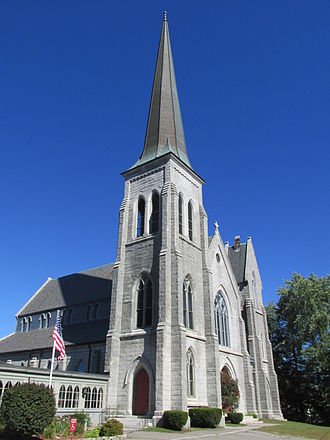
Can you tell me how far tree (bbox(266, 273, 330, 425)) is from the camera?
122ft

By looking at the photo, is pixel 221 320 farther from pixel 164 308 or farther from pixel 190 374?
pixel 164 308

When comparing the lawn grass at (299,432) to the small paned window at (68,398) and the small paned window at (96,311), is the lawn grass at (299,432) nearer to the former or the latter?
the small paned window at (68,398)

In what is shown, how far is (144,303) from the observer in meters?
25.9

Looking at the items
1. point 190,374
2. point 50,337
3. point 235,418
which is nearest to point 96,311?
point 50,337

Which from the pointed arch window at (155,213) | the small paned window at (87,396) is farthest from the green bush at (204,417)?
the pointed arch window at (155,213)

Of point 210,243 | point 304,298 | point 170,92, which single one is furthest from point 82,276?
point 304,298

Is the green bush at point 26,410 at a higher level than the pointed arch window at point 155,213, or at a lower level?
lower

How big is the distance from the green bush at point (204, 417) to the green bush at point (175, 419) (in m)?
1.88

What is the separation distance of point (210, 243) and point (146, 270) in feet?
26.5

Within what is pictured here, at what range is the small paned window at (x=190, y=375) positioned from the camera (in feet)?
79.0

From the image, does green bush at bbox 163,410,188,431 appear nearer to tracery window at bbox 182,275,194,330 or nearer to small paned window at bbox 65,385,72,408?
small paned window at bbox 65,385,72,408

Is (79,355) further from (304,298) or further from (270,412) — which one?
(304,298)

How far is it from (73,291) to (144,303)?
15.0 m

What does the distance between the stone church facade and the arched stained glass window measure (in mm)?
89
